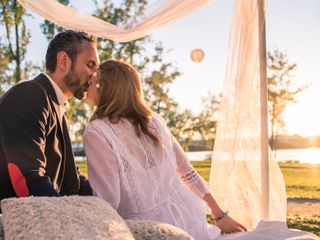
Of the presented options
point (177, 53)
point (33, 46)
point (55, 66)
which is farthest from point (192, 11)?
point (177, 53)

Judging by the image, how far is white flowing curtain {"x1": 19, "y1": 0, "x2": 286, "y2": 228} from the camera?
306 cm

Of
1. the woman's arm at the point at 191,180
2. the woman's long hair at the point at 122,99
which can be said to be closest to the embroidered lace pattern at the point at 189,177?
the woman's arm at the point at 191,180

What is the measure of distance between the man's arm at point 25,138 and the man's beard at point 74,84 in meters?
0.35

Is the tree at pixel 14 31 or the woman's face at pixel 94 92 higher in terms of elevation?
the tree at pixel 14 31

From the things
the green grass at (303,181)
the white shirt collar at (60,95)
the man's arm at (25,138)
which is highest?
the white shirt collar at (60,95)

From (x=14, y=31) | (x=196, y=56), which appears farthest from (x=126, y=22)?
(x=14, y=31)

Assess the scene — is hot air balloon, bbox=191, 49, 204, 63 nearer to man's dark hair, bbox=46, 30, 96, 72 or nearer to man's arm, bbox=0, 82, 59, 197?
man's dark hair, bbox=46, 30, 96, 72

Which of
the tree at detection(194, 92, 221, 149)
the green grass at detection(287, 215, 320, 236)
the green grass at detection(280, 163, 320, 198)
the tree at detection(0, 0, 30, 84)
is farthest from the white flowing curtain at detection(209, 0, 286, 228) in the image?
the tree at detection(194, 92, 221, 149)

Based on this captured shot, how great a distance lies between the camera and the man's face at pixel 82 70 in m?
2.57

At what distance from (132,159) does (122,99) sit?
0.26 meters

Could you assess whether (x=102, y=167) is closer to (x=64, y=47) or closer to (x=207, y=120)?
(x=64, y=47)

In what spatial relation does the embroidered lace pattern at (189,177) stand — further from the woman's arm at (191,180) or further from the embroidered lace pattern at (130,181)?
the embroidered lace pattern at (130,181)

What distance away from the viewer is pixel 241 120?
10.2 ft

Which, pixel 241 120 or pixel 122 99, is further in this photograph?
pixel 241 120
